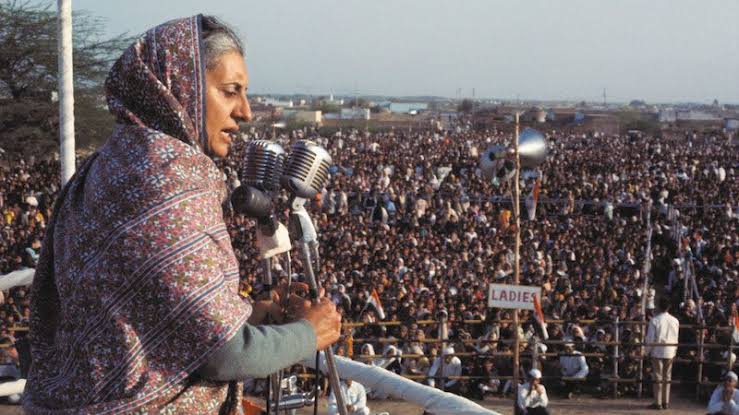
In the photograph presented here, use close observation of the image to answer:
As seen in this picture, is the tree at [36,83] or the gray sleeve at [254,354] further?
the tree at [36,83]

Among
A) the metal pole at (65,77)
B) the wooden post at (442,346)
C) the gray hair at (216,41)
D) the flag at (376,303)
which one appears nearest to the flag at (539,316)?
the wooden post at (442,346)

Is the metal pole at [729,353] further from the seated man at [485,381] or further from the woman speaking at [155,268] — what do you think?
the woman speaking at [155,268]

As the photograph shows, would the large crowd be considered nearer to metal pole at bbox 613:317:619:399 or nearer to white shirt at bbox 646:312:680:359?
metal pole at bbox 613:317:619:399

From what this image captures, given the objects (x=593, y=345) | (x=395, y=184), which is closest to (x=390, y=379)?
(x=593, y=345)

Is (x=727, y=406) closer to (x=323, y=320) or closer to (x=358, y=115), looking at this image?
(x=323, y=320)

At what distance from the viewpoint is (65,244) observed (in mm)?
1325

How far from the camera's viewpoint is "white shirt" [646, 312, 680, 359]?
30.0 ft

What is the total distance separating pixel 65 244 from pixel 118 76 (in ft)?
0.91

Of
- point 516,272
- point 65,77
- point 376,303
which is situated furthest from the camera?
point 376,303

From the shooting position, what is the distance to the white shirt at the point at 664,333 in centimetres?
915

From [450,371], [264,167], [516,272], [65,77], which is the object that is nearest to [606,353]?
[450,371]

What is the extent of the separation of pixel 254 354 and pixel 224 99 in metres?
0.43

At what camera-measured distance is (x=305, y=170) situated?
6.37 feet

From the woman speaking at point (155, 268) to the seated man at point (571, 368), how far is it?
8585 mm
